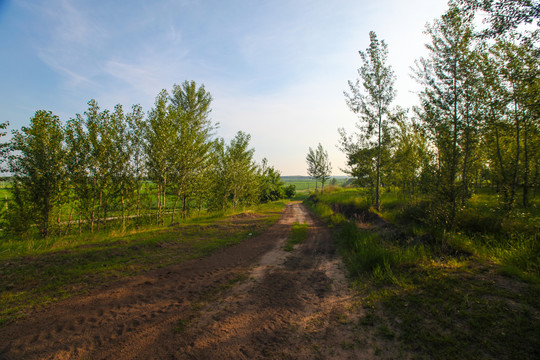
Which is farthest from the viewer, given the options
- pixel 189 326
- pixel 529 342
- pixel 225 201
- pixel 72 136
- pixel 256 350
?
pixel 225 201

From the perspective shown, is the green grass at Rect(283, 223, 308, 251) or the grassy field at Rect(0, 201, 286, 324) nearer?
the grassy field at Rect(0, 201, 286, 324)

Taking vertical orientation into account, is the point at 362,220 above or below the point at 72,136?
below

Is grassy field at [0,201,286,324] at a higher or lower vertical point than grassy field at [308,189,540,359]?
lower

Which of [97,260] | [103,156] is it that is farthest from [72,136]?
[97,260]

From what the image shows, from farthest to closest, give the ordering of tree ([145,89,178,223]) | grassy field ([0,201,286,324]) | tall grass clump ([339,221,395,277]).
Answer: tree ([145,89,178,223]) < tall grass clump ([339,221,395,277]) < grassy field ([0,201,286,324])

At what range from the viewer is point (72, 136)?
476 inches

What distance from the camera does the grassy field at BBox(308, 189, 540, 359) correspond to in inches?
125

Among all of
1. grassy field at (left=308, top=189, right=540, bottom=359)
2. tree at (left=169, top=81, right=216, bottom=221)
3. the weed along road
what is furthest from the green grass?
tree at (left=169, top=81, right=216, bottom=221)

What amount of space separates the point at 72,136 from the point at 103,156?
5.52ft

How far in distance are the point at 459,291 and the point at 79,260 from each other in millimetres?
10310

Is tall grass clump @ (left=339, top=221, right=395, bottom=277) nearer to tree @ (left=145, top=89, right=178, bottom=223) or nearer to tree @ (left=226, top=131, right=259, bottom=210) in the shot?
tree @ (left=145, top=89, right=178, bottom=223)

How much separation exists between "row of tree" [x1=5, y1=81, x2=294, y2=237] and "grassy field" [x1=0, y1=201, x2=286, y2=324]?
3.13 meters

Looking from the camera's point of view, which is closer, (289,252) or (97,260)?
(97,260)

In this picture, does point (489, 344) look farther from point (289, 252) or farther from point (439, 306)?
point (289, 252)
